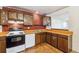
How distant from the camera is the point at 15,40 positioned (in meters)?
1.46

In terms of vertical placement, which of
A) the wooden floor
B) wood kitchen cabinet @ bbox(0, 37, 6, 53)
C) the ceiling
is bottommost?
the wooden floor

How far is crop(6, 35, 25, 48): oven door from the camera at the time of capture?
1.39 metres

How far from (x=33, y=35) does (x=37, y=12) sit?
0.41m

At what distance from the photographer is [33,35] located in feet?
4.99

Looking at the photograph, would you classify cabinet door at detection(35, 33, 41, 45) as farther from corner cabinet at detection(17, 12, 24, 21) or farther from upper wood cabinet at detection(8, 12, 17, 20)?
upper wood cabinet at detection(8, 12, 17, 20)

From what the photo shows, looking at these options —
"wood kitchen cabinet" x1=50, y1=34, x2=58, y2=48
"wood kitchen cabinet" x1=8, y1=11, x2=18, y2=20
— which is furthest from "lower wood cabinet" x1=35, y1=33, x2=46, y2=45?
"wood kitchen cabinet" x1=8, y1=11, x2=18, y2=20

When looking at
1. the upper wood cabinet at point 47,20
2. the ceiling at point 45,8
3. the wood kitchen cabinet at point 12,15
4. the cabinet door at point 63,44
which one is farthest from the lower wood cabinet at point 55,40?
the wood kitchen cabinet at point 12,15

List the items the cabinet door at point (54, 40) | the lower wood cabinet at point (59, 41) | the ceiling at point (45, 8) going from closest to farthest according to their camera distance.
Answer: the ceiling at point (45, 8), the lower wood cabinet at point (59, 41), the cabinet door at point (54, 40)

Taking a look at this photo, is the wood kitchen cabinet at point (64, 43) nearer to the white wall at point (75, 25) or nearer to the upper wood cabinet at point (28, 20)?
the white wall at point (75, 25)

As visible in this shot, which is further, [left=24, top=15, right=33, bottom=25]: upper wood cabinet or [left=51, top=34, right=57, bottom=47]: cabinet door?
[left=51, top=34, right=57, bottom=47]: cabinet door

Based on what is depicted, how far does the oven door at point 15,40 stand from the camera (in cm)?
139

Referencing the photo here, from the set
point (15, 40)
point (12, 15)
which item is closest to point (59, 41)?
point (15, 40)

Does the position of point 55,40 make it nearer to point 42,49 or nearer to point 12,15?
point 42,49
